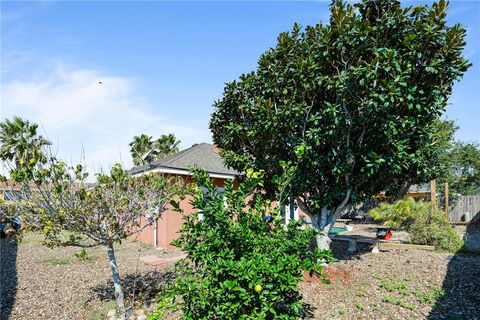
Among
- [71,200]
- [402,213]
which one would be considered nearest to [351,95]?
[71,200]

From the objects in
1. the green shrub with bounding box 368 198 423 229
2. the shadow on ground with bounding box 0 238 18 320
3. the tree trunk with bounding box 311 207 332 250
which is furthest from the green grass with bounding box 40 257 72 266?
the green shrub with bounding box 368 198 423 229

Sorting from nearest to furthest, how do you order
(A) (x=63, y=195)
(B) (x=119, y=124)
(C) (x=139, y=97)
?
(A) (x=63, y=195), (B) (x=119, y=124), (C) (x=139, y=97)

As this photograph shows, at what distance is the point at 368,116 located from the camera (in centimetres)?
661

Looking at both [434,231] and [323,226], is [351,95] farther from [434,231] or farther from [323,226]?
[434,231]

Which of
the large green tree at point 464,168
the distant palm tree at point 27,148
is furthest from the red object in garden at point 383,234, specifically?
the large green tree at point 464,168

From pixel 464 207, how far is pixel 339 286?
2265 cm

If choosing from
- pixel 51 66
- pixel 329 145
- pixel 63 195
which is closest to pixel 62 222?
pixel 63 195

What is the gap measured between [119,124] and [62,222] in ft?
15.5

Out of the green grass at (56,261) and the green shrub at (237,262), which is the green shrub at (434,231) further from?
the green grass at (56,261)

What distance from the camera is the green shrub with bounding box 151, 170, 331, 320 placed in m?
3.33

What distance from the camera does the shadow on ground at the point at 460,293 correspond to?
17.4 feet

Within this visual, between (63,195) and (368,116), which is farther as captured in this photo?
(368,116)

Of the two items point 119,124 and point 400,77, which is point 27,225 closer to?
point 119,124

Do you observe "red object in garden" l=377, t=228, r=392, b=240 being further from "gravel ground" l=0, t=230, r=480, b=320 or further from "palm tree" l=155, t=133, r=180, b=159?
"palm tree" l=155, t=133, r=180, b=159
